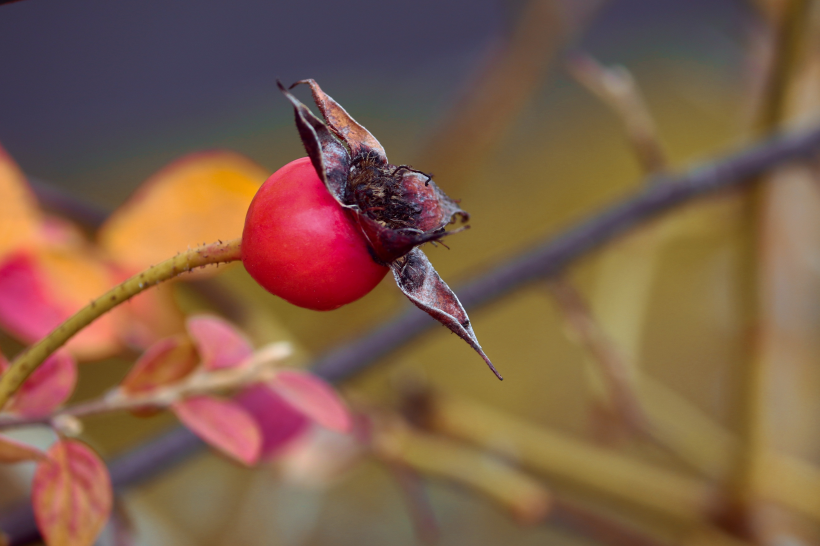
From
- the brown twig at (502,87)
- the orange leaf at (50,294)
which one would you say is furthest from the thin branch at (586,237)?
the brown twig at (502,87)

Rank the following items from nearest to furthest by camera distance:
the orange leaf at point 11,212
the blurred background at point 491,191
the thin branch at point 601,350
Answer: the orange leaf at point 11,212, the thin branch at point 601,350, the blurred background at point 491,191

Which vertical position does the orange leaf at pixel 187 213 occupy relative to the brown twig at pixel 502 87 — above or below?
above

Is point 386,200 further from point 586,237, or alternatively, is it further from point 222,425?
point 586,237

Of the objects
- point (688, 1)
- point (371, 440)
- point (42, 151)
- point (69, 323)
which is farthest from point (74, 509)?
point (688, 1)

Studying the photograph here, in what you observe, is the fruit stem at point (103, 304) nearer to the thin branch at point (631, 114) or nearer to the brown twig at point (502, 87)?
the thin branch at point (631, 114)

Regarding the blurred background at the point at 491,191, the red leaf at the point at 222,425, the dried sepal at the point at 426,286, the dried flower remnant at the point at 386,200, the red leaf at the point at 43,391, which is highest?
the dried flower remnant at the point at 386,200

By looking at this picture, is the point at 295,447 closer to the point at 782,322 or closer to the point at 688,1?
the point at 782,322
